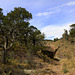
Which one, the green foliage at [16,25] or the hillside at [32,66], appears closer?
the hillside at [32,66]

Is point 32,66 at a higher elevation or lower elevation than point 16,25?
lower

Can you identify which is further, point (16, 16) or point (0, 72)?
point (16, 16)

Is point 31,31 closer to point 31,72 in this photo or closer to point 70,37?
point 31,72

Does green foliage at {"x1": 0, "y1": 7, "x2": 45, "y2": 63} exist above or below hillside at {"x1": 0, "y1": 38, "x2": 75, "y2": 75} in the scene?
above

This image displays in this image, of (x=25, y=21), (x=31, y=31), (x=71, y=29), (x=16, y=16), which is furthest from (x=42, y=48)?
(x=71, y=29)

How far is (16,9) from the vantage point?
422 inches

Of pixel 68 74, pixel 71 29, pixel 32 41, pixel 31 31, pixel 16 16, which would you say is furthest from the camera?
pixel 71 29

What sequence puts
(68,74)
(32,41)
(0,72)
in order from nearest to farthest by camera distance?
(0,72) < (68,74) < (32,41)

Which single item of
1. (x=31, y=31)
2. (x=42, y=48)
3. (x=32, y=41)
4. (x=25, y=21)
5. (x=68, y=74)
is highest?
(x=25, y=21)

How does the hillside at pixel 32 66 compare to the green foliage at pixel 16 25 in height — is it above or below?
below

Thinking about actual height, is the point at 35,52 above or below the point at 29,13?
below

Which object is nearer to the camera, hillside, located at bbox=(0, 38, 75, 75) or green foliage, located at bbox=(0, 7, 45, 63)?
hillside, located at bbox=(0, 38, 75, 75)

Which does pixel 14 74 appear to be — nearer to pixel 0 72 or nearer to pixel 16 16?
pixel 0 72

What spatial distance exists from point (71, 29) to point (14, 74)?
28292mm
